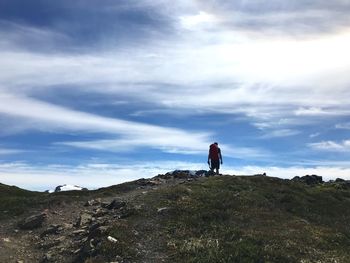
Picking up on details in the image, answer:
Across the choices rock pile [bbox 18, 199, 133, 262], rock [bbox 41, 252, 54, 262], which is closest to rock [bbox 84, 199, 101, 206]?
rock pile [bbox 18, 199, 133, 262]

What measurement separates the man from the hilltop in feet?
24.1

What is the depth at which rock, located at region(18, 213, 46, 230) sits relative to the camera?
3812cm

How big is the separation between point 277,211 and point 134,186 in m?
19.6

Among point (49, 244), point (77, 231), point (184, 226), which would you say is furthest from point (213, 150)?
point (49, 244)

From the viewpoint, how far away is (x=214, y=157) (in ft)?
191

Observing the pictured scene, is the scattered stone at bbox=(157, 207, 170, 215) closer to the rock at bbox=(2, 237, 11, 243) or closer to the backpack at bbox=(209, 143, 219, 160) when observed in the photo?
the rock at bbox=(2, 237, 11, 243)

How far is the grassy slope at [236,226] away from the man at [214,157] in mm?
8252

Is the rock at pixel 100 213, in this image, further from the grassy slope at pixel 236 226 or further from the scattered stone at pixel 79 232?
the scattered stone at pixel 79 232

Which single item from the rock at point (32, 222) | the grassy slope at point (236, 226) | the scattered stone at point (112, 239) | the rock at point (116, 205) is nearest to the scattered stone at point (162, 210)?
the grassy slope at point (236, 226)

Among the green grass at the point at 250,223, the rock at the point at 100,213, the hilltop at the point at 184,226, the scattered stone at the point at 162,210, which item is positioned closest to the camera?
the green grass at the point at 250,223

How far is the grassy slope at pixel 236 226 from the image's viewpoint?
93.5ft

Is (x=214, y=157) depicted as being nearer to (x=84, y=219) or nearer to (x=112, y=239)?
(x=84, y=219)

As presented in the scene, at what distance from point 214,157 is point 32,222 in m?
26.1

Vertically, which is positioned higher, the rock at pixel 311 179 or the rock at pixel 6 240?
the rock at pixel 311 179
